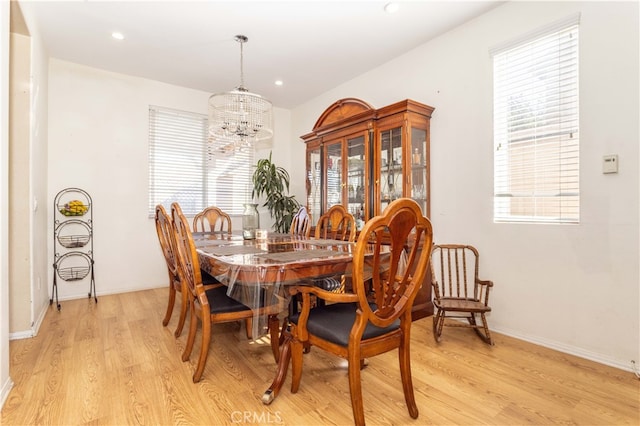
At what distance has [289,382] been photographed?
72.5 inches

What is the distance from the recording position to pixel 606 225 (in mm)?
2078

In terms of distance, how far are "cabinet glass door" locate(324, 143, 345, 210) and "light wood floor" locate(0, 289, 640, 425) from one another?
180 centimetres

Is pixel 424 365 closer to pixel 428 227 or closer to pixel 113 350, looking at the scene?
pixel 428 227

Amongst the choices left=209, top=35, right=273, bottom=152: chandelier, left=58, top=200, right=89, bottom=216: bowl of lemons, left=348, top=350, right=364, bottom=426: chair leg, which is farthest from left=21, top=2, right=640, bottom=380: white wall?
left=348, top=350, right=364, bottom=426: chair leg

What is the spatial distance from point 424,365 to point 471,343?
58 centimetres

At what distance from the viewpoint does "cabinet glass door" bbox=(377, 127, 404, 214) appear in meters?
3.06

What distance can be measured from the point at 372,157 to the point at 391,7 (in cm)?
129

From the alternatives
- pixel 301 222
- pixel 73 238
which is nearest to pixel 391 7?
pixel 301 222

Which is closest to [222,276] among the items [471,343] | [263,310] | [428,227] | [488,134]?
[263,310]

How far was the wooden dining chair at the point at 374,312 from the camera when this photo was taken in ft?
4.31

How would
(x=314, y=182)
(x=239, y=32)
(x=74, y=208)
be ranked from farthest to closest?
(x=314, y=182)
(x=74, y=208)
(x=239, y=32)

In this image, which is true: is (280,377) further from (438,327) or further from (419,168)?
(419,168)

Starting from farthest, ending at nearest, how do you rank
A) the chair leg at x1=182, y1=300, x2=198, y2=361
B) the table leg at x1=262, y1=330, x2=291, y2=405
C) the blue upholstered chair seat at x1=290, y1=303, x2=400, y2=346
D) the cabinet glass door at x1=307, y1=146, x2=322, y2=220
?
1. the cabinet glass door at x1=307, y1=146, x2=322, y2=220
2. the chair leg at x1=182, y1=300, x2=198, y2=361
3. the table leg at x1=262, y1=330, x2=291, y2=405
4. the blue upholstered chair seat at x1=290, y1=303, x2=400, y2=346

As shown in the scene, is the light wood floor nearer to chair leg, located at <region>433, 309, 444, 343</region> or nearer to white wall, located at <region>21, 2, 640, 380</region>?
chair leg, located at <region>433, 309, 444, 343</region>
